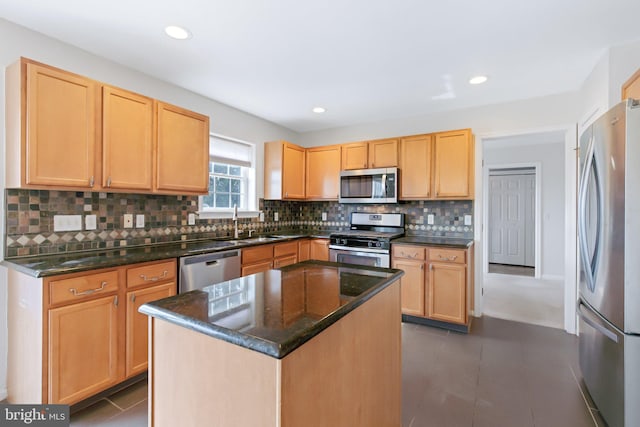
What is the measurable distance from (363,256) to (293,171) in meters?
1.62

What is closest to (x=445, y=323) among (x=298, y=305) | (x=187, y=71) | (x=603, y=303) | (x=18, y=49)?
(x=603, y=303)

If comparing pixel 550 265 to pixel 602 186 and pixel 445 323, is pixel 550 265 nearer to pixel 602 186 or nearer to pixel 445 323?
pixel 445 323

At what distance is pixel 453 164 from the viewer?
3506 mm

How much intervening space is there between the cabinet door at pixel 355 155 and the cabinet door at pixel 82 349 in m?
3.08

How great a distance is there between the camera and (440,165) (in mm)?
3580

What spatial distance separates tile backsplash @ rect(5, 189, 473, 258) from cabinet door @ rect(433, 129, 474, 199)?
323 millimetres

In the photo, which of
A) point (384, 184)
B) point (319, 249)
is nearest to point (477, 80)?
point (384, 184)

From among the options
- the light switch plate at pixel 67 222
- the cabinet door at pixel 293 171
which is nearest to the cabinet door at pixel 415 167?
the cabinet door at pixel 293 171

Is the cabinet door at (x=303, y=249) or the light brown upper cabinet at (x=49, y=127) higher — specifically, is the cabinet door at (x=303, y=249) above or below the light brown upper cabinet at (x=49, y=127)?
below

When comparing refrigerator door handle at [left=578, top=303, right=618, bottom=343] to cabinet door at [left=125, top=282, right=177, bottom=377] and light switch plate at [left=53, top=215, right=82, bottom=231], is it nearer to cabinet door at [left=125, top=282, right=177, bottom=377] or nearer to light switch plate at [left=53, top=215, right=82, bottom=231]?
cabinet door at [left=125, top=282, right=177, bottom=377]

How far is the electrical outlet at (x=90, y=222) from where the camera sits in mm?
2371

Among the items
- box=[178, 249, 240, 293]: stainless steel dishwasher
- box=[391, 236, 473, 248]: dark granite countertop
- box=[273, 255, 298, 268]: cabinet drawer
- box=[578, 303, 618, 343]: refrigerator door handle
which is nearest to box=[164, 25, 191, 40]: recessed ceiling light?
box=[178, 249, 240, 293]: stainless steel dishwasher

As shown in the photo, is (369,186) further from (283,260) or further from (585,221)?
(585,221)

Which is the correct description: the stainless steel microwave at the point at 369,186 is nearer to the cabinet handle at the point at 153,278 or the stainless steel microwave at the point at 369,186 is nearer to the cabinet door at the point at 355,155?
the cabinet door at the point at 355,155
